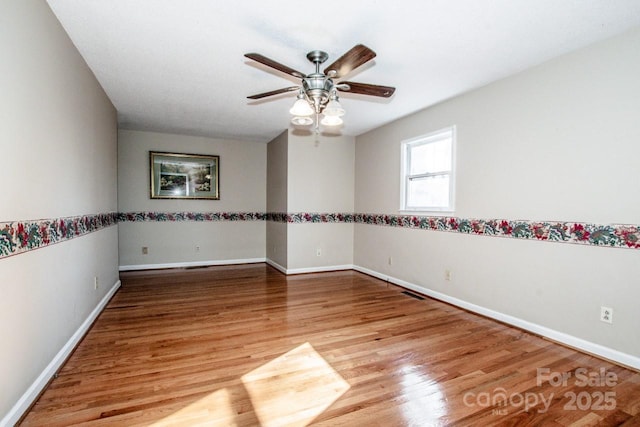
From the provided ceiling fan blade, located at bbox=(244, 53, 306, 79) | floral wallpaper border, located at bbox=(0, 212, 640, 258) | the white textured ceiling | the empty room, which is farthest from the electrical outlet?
ceiling fan blade, located at bbox=(244, 53, 306, 79)

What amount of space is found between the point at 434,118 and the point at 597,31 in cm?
168

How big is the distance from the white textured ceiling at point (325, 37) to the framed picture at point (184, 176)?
1.93 metres

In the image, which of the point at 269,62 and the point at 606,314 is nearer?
the point at 269,62

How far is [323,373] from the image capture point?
6.73 feet

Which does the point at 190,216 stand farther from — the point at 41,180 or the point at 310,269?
the point at 41,180

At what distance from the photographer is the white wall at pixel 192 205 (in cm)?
516

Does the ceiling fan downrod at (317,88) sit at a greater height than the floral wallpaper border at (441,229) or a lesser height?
greater

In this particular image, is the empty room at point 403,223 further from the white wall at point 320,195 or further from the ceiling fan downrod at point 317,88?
the white wall at point 320,195

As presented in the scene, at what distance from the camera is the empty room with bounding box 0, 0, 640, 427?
170 centimetres

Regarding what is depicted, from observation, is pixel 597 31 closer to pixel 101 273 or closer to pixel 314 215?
pixel 314 215

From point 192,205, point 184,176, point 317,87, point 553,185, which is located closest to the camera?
point 317,87

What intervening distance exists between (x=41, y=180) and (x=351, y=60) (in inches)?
80.6

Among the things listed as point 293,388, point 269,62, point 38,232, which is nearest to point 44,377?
point 38,232

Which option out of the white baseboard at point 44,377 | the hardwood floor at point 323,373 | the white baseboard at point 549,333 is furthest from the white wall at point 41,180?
the white baseboard at point 549,333
